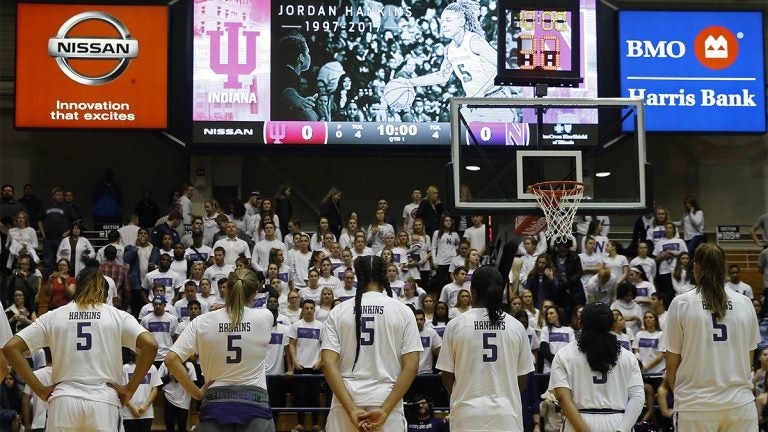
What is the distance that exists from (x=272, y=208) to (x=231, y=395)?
46.3 ft

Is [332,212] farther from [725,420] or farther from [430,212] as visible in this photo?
[725,420]

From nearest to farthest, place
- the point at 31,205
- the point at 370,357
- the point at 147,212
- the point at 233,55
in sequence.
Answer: the point at 370,357 < the point at 233,55 < the point at 31,205 < the point at 147,212

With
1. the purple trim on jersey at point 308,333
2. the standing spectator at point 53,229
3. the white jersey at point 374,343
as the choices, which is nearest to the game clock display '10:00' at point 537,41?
the purple trim on jersey at point 308,333

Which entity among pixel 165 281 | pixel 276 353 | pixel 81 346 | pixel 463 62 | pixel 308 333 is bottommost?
pixel 276 353

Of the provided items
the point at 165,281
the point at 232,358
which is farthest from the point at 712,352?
the point at 165,281

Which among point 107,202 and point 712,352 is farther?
point 107,202

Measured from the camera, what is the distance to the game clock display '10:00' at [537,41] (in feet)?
42.2

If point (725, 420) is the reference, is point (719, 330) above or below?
above

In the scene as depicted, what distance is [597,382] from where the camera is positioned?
24.2ft

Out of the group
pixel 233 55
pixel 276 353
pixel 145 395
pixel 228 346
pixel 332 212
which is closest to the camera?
pixel 228 346

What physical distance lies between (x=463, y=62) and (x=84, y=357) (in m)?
15.2

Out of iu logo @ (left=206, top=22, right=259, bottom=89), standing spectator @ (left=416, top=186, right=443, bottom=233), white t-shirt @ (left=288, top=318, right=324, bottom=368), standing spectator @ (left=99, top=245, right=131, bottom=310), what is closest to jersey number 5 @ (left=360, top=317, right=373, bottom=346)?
white t-shirt @ (left=288, top=318, right=324, bottom=368)

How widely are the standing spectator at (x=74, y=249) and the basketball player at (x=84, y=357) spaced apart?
41.7ft

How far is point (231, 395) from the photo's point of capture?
23.9 ft
